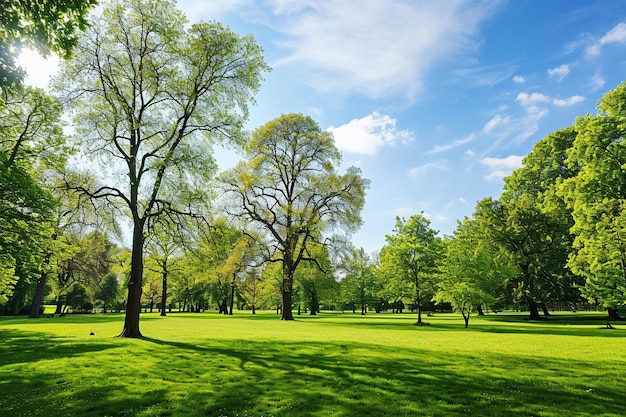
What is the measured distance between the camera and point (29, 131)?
2286cm

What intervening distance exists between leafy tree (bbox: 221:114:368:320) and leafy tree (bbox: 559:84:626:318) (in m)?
20.8

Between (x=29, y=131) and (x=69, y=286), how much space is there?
44272 millimetres

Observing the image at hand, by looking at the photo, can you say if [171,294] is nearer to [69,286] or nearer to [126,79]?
[69,286]

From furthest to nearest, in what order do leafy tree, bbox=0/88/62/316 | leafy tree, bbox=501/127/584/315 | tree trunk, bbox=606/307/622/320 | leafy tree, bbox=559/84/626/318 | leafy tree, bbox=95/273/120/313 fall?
leafy tree, bbox=95/273/120/313 → leafy tree, bbox=501/127/584/315 → tree trunk, bbox=606/307/622/320 → leafy tree, bbox=559/84/626/318 → leafy tree, bbox=0/88/62/316

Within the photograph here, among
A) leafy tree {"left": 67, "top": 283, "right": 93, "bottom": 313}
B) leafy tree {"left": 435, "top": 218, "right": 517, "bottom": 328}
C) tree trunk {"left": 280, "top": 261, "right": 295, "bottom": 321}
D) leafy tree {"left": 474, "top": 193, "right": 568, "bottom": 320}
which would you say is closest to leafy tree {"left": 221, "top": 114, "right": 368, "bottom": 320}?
tree trunk {"left": 280, "top": 261, "right": 295, "bottom": 321}

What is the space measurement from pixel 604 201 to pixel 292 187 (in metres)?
29.5

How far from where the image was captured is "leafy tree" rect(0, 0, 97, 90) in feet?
30.3

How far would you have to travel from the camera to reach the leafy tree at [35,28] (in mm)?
9234

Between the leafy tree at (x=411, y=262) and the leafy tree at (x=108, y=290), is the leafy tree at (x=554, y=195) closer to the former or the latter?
the leafy tree at (x=411, y=262)

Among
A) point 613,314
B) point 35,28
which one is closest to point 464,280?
point 613,314

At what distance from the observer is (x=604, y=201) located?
29.9 meters

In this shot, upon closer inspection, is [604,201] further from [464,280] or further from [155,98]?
[155,98]

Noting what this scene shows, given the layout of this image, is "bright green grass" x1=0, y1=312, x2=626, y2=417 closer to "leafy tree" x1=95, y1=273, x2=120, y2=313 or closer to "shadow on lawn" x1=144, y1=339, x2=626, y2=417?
"shadow on lawn" x1=144, y1=339, x2=626, y2=417

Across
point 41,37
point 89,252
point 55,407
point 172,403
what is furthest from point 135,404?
point 89,252
